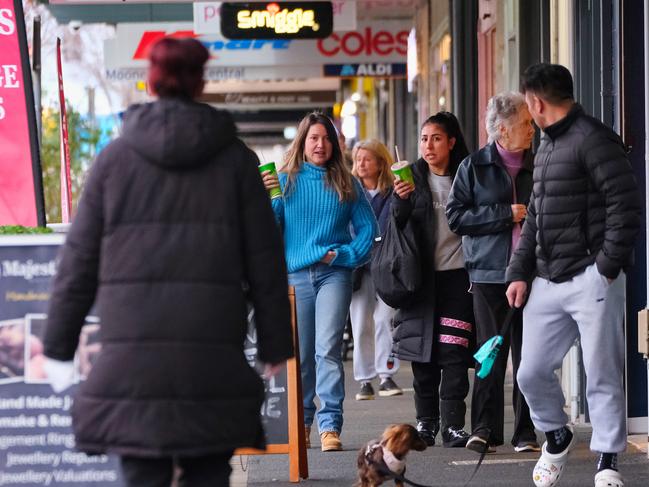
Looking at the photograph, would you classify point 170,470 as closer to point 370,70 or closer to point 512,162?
point 512,162

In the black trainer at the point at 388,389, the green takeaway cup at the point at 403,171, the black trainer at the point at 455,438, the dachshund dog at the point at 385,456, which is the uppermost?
the green takeaway cup at the point at 403,171

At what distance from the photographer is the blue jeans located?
26.6ft

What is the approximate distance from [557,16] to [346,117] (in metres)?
19.3

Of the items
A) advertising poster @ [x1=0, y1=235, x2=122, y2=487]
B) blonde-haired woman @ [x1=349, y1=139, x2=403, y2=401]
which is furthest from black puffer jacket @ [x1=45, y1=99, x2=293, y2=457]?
blonde-haired woman @ [x1=349, y1=139, x2=403, y2=401]

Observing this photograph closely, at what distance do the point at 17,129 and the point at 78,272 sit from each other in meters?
3.27

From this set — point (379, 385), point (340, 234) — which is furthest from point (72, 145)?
point (340, 234)

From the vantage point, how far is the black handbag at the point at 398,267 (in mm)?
8250

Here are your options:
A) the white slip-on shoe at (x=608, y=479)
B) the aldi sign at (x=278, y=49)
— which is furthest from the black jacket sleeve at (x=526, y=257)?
the aldi sign at (x=278, y=49)

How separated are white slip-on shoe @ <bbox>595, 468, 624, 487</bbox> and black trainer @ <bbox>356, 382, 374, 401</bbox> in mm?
4831

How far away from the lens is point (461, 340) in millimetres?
8359

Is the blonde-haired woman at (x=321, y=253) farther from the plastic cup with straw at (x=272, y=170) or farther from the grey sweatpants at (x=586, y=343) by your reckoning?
the grey sweatpants at (x=586, y=343)

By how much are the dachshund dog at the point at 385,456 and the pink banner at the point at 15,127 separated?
7.53 feet

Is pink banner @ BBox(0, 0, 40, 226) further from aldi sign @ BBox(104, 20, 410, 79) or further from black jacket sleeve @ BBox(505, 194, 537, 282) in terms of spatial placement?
aldi sign @ BBox(104, 20, 410, 79)

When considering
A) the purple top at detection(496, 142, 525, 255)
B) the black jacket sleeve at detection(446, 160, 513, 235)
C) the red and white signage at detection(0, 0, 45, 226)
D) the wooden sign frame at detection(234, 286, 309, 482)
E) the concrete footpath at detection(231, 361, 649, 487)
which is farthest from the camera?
the purple top at detection(496, 142, 525, 255)
